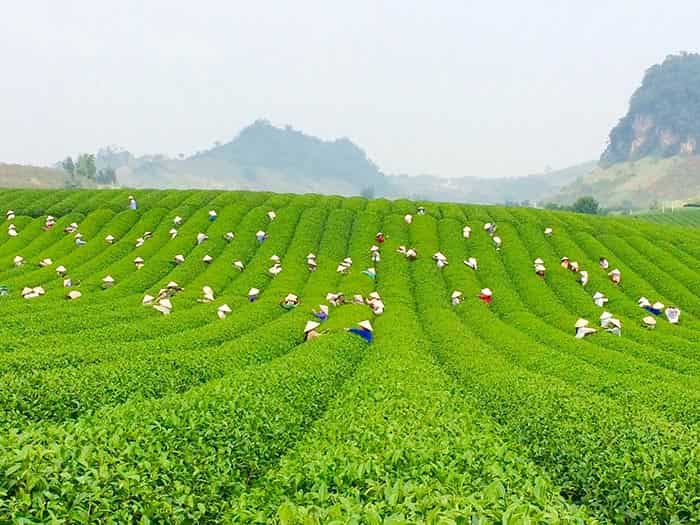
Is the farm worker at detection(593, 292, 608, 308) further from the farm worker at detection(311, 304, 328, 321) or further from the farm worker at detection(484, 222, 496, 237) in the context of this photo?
the farm worker at detection(311, 304, 328, 321)

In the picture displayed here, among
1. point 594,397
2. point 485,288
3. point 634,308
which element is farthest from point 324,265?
point 594,397

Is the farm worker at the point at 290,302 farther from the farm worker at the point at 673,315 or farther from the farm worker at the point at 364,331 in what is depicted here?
the farm worker at the point at 673,315

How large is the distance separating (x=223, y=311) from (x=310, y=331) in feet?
20.5

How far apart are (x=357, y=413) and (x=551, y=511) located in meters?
6.78

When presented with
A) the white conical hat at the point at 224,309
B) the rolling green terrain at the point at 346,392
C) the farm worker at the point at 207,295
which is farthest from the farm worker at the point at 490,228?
the white conical hat at the point at 224,309

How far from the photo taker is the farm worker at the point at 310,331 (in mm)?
23575

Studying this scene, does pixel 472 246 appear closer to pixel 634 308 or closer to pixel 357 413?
pixel 634 308

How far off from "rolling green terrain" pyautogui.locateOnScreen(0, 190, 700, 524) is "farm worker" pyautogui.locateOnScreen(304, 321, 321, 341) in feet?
2.14

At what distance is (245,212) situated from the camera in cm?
4847

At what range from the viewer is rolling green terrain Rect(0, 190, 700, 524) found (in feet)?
24.8

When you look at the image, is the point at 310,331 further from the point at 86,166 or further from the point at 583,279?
the point at 86,166

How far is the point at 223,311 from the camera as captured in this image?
28.2 meters

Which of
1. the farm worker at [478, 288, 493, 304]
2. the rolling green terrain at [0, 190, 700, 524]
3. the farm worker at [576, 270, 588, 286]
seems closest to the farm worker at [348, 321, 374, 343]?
the rolling green terrain at [0, 190, 700, 524]

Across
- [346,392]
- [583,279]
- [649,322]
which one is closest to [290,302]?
[346,392]
